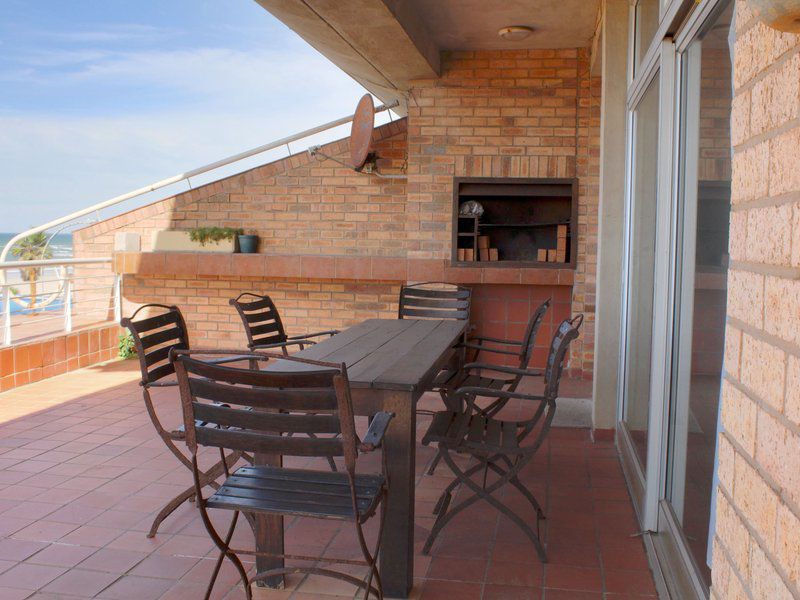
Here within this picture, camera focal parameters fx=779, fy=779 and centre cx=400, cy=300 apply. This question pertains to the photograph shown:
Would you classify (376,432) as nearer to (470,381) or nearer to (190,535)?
(190,535)

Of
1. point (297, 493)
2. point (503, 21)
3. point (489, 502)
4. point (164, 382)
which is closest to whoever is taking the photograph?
point (297, 493)

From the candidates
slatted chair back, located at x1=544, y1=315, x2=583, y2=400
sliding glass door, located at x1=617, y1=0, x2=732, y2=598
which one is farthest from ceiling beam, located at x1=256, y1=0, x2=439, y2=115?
slatted chair back, located at x1=544, y1=315, x2=583, y2=400

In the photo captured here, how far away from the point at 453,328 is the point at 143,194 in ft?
15.8

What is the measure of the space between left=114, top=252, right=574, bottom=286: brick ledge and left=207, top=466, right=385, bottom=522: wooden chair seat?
4493 mm

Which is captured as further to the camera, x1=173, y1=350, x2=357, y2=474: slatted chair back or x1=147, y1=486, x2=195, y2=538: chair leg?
x1=147, y1=486, x2=195, y2=538: chair leg

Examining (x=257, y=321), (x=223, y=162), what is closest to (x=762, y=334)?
(x=257, y=321)

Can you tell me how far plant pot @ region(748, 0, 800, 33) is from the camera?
33.1 inches

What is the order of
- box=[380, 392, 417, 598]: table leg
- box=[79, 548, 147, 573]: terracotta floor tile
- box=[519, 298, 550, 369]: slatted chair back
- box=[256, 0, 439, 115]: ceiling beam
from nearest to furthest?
1. box=[380, 392, 417, 598]: table leg
2. box=[79, 548, 147, 573]: terracotta floor tile
3. box=[519, 298, 550, 369]: slatted chair back
4. box=[256, 0, 439, 115]: ceiling beam

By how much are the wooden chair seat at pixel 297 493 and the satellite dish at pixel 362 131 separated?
15.7 ft

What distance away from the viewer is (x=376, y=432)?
2.28 m

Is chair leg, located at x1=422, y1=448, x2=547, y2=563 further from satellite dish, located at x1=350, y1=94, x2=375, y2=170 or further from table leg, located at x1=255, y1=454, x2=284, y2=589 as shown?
satellite dish, located at x1=350, y1=94, x2=375, y2=170

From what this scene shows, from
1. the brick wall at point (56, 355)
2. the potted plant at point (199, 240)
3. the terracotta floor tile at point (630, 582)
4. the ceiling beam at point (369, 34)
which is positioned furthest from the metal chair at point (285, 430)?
the potted plant at point (199, 240)

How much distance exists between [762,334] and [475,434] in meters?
2.00

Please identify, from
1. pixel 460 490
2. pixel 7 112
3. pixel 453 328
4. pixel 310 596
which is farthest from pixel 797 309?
pixel 7 112
